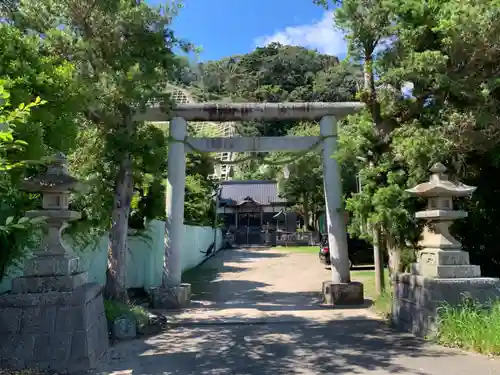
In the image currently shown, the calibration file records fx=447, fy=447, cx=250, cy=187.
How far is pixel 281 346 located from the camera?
21.8 ft

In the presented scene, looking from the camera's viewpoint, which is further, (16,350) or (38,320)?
(38,320)

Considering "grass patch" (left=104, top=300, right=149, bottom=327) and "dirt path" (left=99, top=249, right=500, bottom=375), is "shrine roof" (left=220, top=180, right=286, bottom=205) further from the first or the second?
"grass patch" (left=104, top=300, right=149, bottom=327)

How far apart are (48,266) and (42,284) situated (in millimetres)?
230

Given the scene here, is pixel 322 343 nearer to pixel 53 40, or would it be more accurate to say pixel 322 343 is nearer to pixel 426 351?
pixel 426 351

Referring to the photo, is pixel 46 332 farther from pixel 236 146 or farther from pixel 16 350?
pixel 236 146

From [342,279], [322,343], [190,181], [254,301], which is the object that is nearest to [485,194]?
[342,279]

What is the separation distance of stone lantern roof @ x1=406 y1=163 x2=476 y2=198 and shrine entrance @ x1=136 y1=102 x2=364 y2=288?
385 centimetres

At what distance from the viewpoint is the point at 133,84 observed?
820 centimetres

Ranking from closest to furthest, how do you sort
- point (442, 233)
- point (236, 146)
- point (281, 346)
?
1. point (281, 346)
2. point (442, 233)
3. point (236, 146)

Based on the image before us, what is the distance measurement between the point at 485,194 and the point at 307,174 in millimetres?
23285

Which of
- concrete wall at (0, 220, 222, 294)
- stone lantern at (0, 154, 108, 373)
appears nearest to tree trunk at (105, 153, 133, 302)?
concrete wall at (0, 220, 222, 294)

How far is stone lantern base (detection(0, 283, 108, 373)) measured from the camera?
16.8ft

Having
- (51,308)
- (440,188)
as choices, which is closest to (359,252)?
(440,188)

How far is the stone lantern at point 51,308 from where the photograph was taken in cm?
516
